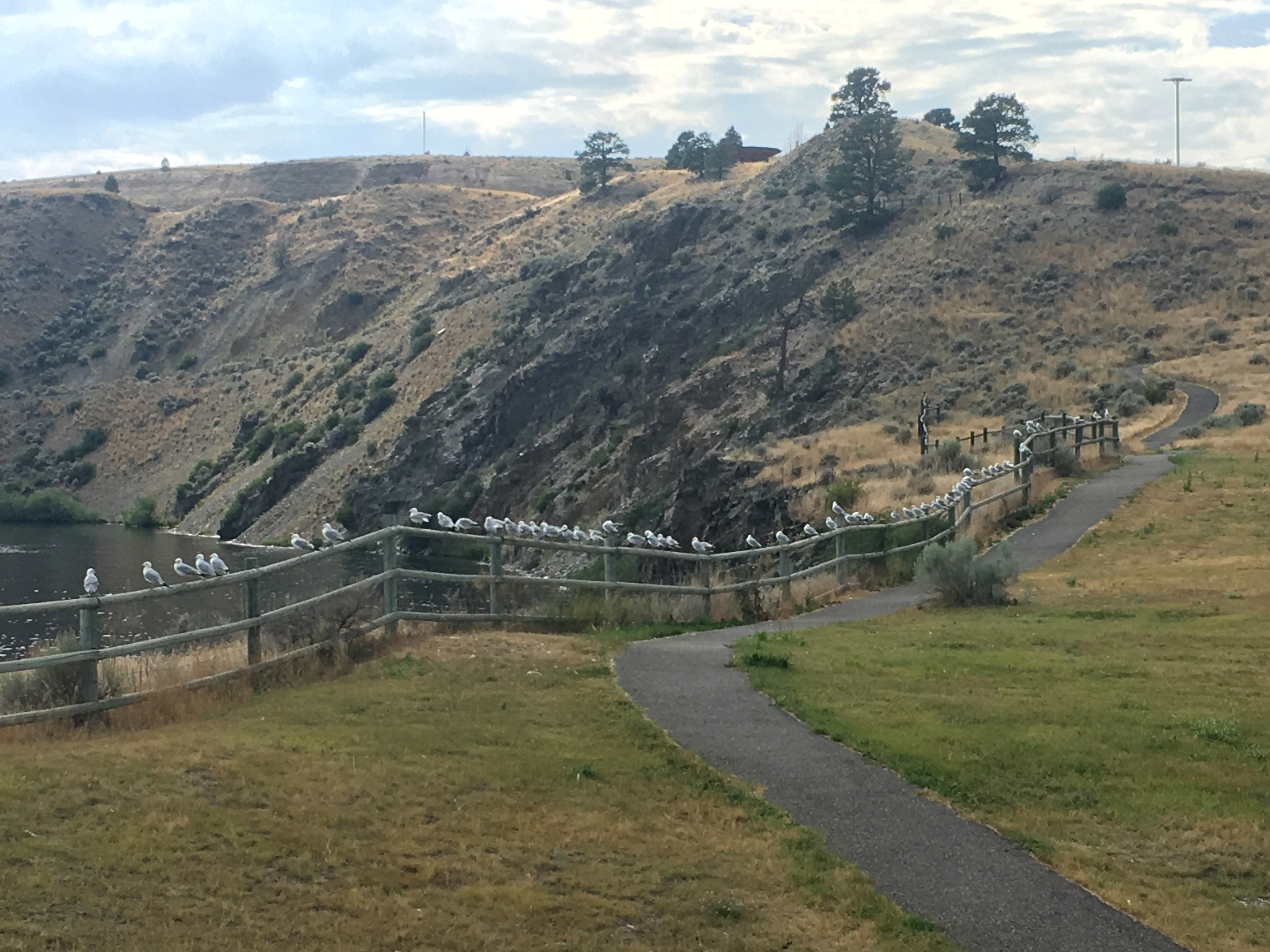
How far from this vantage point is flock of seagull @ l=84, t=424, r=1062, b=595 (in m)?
10.9

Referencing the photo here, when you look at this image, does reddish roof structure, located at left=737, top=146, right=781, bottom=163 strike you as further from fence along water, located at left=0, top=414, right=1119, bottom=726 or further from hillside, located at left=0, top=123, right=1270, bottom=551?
fence along water, located at left=0, top=414, right=1119, bottom=726

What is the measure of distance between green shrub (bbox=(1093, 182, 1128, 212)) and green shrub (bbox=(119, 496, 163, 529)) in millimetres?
60162

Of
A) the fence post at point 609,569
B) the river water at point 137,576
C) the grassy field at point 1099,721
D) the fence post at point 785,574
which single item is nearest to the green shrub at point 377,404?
the river water at point 137,576

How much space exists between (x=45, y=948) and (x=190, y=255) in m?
127

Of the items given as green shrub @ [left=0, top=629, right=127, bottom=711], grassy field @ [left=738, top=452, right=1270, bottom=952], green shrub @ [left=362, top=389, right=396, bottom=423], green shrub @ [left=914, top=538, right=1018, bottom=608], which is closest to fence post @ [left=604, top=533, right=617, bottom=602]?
grassy field @ [left=738, top=452, right=1270, bottom=952]

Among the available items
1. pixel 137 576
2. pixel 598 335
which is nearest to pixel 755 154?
Result: pixel 598 335

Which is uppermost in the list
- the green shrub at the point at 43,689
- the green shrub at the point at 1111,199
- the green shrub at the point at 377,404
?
the green shrub at the point at 1111,199

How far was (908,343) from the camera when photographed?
210ft

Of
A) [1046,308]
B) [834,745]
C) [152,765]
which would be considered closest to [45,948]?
[152,765]

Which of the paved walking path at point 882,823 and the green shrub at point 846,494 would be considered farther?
the green shrub at point 846,494

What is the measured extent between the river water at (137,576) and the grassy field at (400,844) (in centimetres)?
193

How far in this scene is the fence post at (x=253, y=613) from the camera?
10.6 metres

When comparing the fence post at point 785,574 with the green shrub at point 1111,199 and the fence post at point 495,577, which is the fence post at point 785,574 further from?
the green shrub at point 1111,199

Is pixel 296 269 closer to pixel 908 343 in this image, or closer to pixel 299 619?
pixel 908 343
